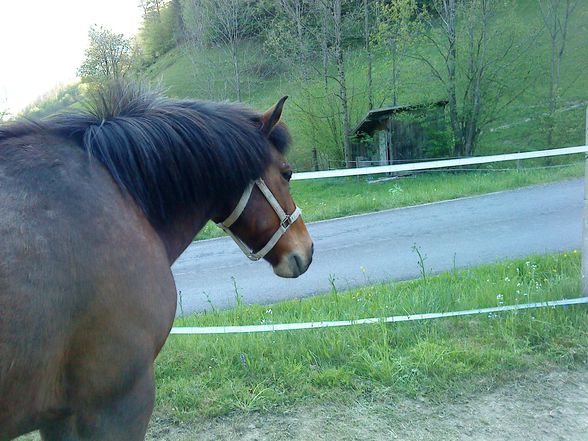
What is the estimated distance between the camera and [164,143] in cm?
240

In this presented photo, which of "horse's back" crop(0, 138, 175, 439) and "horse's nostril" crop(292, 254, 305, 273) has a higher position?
"horse's back" crop(0, 138, 175, 439)

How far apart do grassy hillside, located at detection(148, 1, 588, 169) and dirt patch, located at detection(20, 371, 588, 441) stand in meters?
16.1

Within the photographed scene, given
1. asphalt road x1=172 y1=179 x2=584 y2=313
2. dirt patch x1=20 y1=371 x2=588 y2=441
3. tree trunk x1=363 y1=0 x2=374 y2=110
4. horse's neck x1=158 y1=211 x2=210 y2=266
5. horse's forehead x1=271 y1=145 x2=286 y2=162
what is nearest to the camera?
horse's neck x1=158 y1=211 x2=210 y2=266

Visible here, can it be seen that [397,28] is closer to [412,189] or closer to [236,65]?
[412,189]

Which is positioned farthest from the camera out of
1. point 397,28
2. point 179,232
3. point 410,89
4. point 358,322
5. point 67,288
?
point 410,89

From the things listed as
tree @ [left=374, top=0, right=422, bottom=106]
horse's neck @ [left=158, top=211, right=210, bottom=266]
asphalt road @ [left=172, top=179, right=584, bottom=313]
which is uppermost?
tree @ [left=374, top=0, right=422, bottom=106]

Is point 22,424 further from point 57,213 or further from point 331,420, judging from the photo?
point 331,420

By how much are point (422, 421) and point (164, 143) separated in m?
2.41

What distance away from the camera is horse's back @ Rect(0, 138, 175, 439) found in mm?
1730

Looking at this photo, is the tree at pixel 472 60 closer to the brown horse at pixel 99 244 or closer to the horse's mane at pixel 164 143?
the horse's mane at pixel 164 143

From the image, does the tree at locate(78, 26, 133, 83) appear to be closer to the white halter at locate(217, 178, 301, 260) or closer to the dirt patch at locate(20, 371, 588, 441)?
the white halter at locate(217, 178, 301, 260)

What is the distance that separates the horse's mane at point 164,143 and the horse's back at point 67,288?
124 millimetres

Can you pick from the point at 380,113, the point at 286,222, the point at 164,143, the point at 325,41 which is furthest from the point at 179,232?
the point at 325,41

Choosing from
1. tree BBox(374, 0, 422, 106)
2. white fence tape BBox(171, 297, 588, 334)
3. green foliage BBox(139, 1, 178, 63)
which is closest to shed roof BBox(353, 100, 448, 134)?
tree BBox(374, 0, 422, 106)
